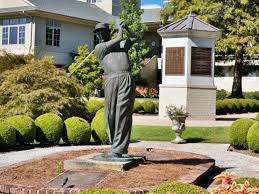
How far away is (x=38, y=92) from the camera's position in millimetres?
17875

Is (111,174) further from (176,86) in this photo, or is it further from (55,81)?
(176,86)

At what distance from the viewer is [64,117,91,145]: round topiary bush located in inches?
607

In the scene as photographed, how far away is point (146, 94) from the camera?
45.0 metres

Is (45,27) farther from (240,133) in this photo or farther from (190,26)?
(240,133)

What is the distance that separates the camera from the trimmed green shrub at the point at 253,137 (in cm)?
1354

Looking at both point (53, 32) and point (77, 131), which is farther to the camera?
point (53, 32)

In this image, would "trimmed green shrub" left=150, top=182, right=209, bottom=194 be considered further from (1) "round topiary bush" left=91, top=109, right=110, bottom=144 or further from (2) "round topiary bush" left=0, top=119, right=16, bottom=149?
(1) "round topiary bush" left=91, top=109, right=110, bottom=144

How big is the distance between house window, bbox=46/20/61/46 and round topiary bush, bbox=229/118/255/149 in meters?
31.4

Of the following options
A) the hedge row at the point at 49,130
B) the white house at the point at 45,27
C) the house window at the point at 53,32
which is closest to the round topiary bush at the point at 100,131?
the hedge row at the point at 49,130

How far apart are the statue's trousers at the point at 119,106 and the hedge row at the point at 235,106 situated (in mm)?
21406

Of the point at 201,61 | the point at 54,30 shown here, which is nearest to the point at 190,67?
the point at 201,61

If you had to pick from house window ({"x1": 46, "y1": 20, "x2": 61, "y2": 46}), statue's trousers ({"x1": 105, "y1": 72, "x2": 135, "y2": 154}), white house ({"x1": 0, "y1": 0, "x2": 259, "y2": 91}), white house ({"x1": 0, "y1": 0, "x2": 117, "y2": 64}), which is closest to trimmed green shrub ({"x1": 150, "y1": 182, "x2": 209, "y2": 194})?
statue's trousers ({"x1": 105, "y1": 72, "x2": 135, "y2": 154})

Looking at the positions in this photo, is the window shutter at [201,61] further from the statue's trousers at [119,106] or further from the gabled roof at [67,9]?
the gabled roof at [67,9]

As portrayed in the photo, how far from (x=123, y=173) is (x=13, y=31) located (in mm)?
37549
